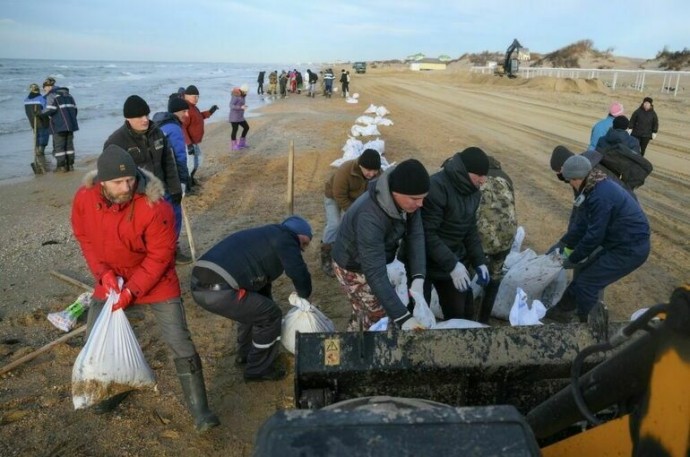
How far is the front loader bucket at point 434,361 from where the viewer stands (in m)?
2.38

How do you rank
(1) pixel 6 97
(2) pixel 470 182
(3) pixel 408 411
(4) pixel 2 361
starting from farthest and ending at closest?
(1) pixel 6 97, (4) pixel 2 361, (2) pixel 470 182, (3) pixel 408 411

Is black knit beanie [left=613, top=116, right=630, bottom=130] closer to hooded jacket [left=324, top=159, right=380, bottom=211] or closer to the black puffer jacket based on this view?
hooded jacket [left=324, top=159, right=380, bottom=211]

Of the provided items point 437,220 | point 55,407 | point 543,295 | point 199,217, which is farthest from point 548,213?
point 55,407

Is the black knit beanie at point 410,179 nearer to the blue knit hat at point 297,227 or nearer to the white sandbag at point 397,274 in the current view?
the blue knit hat at point 297,227

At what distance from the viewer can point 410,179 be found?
3055mm

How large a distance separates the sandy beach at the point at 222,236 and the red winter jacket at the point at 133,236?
0.94m

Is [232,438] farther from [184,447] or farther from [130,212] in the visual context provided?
[130,212]

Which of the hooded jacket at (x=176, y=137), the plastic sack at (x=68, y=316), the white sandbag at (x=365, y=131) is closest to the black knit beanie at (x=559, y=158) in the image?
the hooded jacket at (x=176, y=137)

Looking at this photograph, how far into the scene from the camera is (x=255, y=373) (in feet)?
12.7

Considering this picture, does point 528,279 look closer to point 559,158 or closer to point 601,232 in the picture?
point 601,232

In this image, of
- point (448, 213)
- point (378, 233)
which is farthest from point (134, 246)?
point (448, 213)

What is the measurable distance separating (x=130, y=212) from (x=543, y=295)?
3655 millimetres

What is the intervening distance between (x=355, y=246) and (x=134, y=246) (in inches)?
55.9

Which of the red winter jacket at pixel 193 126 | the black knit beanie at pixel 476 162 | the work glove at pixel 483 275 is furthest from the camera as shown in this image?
the red winter jacket at pixel 193 126
